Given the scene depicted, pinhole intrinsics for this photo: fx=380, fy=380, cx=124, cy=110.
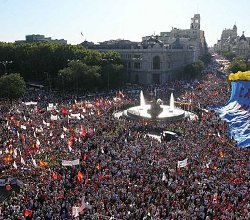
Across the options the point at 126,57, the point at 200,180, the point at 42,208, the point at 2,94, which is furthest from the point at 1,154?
the point at 126,57

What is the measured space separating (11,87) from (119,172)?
37.6 metres

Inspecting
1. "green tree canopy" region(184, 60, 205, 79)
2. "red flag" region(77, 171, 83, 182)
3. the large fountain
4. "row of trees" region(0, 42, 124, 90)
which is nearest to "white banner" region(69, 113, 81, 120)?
the large fountain

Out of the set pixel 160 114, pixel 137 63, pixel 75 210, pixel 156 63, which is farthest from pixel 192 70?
pixel 75 210

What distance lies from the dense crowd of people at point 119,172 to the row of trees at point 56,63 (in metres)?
35.3

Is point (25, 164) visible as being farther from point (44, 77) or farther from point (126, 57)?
point (126, 57)

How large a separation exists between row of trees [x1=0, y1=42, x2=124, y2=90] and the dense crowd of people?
3531cm

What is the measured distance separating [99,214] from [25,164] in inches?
379

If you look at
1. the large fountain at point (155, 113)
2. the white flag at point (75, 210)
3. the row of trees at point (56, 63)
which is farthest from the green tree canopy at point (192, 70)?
the white flag at point (75, 210)

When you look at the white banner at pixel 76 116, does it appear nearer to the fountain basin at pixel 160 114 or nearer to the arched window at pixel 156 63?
the fountain basin at pixel 160 114

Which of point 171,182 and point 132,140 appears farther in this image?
point 132,140

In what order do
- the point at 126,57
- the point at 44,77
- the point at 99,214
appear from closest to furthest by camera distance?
1. the point at 99,214
2. the point at 44,77
3. the point at 126,57

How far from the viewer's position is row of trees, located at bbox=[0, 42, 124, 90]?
78.3 metres

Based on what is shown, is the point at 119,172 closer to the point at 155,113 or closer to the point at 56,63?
the point at 155,113

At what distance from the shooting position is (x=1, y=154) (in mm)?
31141
